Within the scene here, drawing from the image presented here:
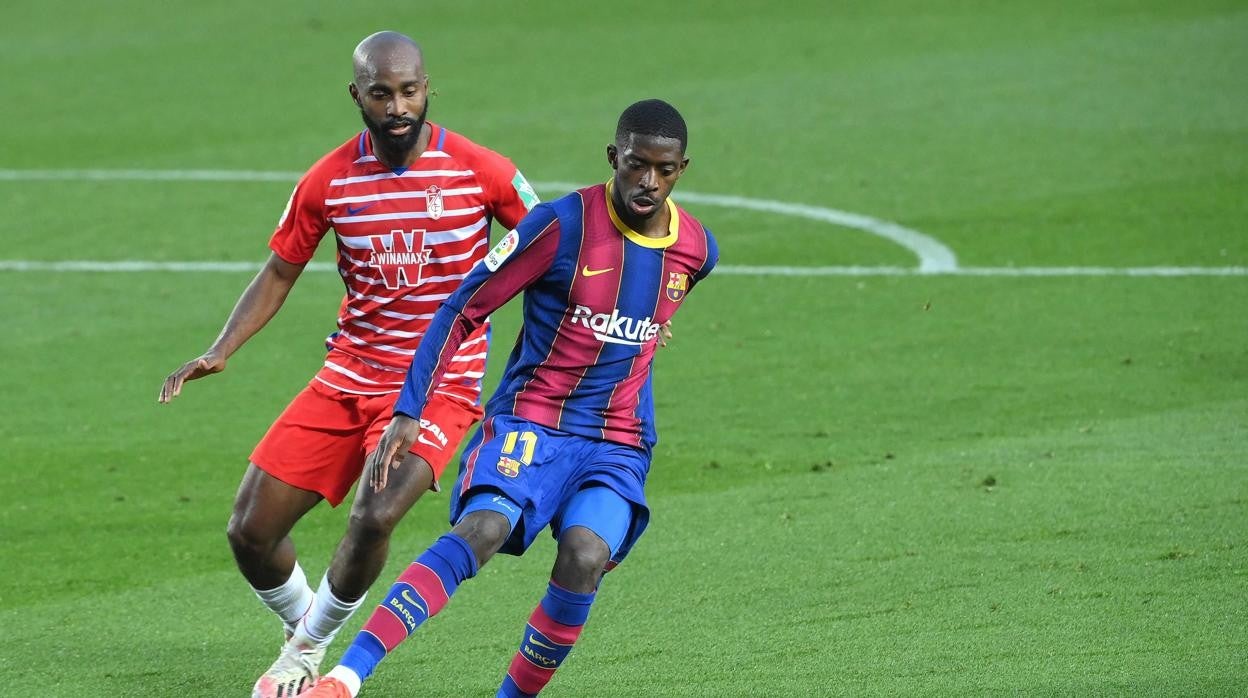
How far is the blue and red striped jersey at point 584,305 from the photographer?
5.76 metres

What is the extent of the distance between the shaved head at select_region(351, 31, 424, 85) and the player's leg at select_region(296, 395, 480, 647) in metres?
1.12

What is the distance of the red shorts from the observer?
20.8ft

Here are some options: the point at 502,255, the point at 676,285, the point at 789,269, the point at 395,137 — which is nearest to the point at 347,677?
the point at 502,255

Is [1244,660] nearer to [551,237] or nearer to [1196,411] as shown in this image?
[551,237]

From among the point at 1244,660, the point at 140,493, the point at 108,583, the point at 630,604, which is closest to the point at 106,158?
the point at 140,493

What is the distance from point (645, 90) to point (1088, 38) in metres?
5.37

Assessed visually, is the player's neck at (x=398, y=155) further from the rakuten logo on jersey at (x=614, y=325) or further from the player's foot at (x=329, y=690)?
the player's foot at (x=329, y=690)

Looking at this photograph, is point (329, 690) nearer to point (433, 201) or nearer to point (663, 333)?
point (663, 333)

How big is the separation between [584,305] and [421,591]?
1096 millimetres

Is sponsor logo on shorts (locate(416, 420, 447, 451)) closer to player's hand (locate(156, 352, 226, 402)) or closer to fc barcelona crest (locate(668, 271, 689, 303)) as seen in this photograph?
player's hand (locate(156, 352, 226, 402))

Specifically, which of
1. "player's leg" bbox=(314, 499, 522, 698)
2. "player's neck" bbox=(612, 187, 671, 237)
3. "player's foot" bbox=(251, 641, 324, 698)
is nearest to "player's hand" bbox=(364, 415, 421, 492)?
"player's leg" bbox=(314, 499, 522, 698)

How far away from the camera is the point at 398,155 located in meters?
6.42

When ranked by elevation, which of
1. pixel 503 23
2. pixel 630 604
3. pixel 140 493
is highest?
pixel 630 604

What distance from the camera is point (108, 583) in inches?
296
